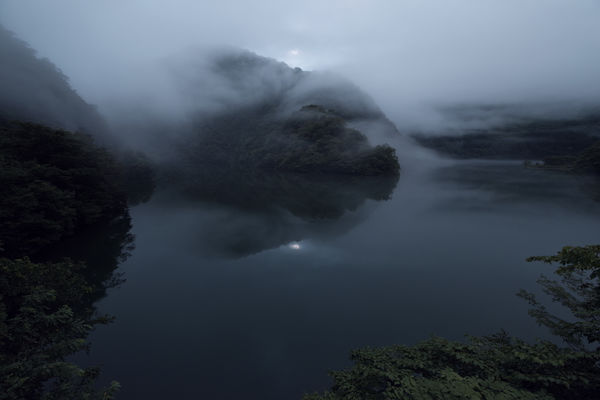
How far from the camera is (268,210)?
1312 inches

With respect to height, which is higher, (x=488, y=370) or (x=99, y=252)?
(x=488, y=370)

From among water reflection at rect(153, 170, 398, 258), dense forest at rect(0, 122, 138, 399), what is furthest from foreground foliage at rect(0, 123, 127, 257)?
water reflection at rect(153, 170, 398, 258)

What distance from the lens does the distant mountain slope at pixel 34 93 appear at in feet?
140

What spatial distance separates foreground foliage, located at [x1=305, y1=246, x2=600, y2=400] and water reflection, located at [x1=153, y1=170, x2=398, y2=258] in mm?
14277

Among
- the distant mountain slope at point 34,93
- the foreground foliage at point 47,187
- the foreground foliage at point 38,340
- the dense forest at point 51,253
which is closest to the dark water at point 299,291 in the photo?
the dense forest at point 51,253

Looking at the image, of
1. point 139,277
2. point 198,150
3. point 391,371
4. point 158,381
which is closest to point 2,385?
point 158,381

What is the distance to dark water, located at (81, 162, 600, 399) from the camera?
8.88 m

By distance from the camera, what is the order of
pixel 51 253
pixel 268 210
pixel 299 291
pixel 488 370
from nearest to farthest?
1. pixel 488 370
2. pixel 299 291
3. pixel 51 253
4. pixel 268 210

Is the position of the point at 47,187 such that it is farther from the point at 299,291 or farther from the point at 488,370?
the point at 488,370

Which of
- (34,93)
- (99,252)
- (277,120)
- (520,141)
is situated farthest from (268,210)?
(520,141)

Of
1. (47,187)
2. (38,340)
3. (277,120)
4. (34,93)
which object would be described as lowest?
(38,340)

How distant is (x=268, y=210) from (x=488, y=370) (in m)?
29.4

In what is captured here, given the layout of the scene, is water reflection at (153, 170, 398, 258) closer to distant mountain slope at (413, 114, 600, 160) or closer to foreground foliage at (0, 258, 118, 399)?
foreground foliage at (0, 258, 118, 399)

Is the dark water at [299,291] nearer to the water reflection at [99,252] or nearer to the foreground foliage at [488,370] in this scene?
the water reflection at [99,252]
